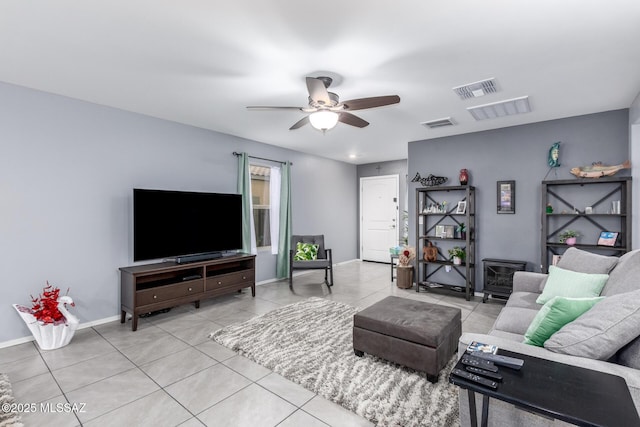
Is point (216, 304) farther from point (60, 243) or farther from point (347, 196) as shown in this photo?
point (347, 196)

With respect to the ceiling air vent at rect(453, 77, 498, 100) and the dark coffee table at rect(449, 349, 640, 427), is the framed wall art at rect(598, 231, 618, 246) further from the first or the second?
the dark coffee table at rect(449, 349, 640, 427)

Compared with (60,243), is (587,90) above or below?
above

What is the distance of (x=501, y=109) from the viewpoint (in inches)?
145

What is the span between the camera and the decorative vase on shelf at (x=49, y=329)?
2834 millimetres

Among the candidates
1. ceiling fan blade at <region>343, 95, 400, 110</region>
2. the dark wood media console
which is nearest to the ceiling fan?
ceiling fan blade at <region>343, 95, 400, 110</region>

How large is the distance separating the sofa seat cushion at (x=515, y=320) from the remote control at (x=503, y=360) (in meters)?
0.99

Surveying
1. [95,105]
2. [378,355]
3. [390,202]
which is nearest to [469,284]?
[378,355]

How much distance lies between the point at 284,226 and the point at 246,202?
36.9 inches

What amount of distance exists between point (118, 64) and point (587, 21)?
3.48m

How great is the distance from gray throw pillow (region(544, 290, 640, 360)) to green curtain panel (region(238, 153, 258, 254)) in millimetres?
4131

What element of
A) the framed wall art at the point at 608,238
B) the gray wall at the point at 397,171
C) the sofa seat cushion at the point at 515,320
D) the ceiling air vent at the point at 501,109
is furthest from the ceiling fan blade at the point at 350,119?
the gray wall at the point at 397,171

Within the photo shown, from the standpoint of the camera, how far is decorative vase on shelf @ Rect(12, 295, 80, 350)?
2834 millimetres

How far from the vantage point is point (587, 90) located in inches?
123

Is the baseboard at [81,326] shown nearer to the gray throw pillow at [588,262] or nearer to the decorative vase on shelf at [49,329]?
the decorative vase on shelf at [49,329]
